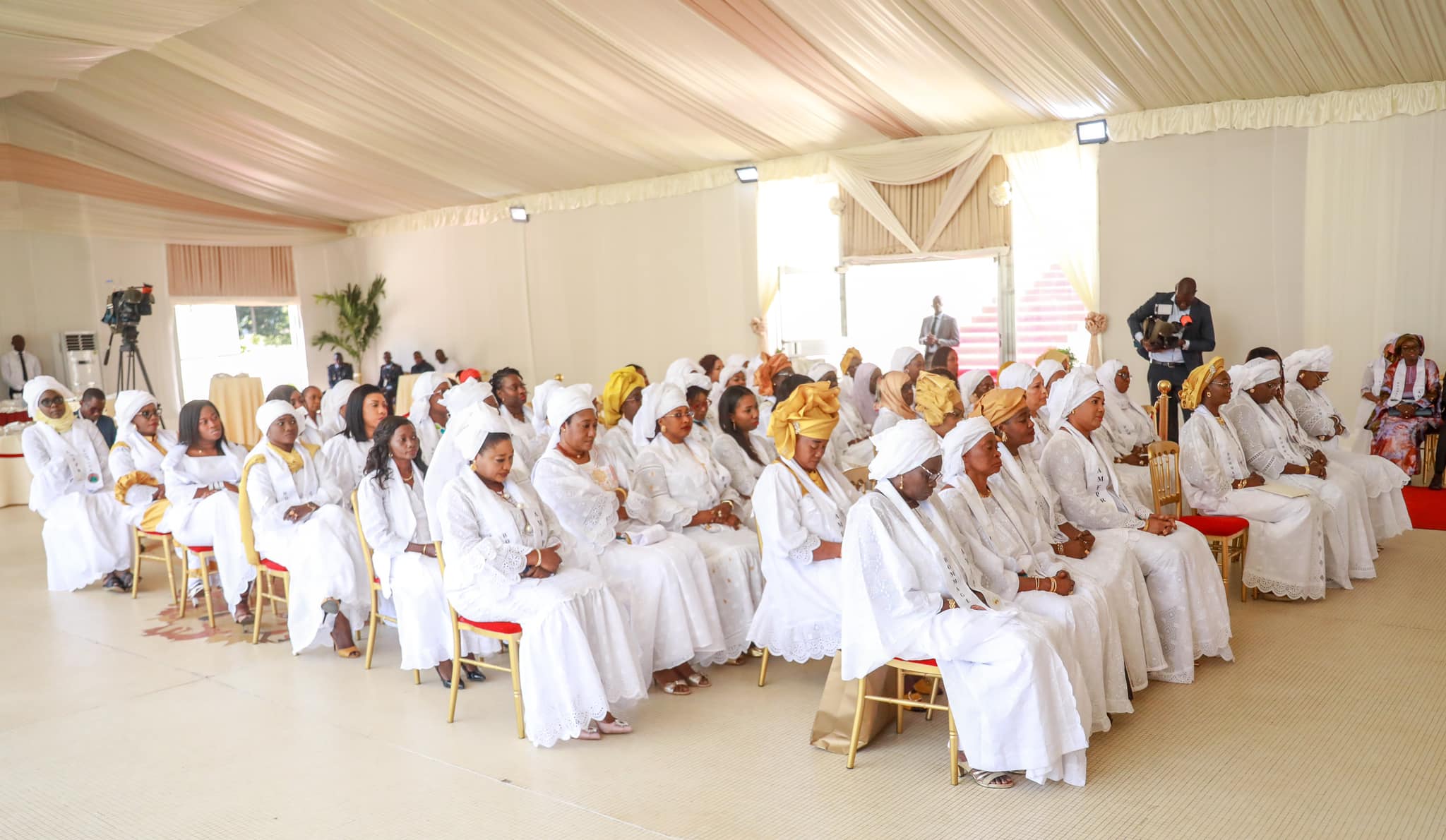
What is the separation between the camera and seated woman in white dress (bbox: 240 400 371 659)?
5277mm

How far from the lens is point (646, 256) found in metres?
14.1

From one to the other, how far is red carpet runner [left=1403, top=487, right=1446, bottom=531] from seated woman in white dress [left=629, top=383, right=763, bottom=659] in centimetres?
470

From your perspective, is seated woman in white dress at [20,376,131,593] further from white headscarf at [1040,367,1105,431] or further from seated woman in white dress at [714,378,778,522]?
white headscarf at [1040,367,1105,431]

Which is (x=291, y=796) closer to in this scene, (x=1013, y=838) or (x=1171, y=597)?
(x=1013, y=838)

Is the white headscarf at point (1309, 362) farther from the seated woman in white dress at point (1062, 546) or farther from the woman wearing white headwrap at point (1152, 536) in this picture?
the seated woman in white dress at point (1062, 546)

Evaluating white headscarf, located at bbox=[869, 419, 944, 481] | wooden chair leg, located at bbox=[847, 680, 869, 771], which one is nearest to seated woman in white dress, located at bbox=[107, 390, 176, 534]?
wooden chair leg, located at bbox=[847, 680, 869, 771]

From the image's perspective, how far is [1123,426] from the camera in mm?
6574

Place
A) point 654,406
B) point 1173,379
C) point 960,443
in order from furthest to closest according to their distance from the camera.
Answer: point 1173,379 → point 654,406 → point 960,443

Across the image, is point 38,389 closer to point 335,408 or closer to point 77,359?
point 335,408

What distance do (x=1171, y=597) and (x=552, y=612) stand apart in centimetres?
257

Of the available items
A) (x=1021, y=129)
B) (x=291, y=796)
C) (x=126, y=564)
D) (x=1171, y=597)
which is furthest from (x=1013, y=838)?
(x=1021, y=129)

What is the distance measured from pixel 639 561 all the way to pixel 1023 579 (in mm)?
1673

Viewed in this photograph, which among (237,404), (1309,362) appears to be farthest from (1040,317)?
(237,404)

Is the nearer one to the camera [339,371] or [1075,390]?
[1075,390]
